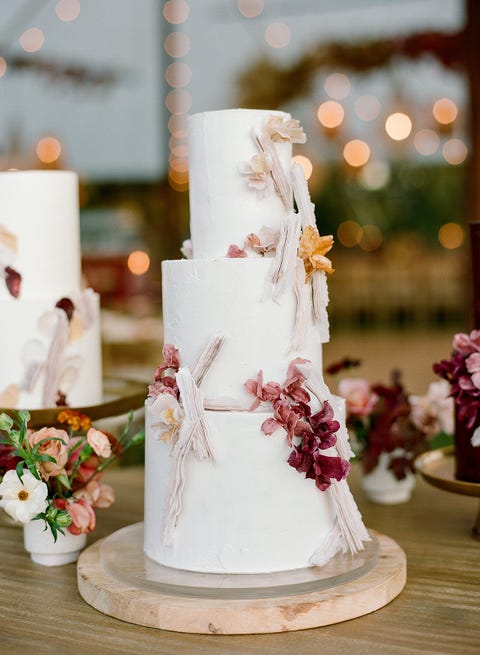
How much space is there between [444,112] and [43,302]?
5.65 metres

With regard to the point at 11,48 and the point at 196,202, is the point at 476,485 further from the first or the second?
the point at 11,48

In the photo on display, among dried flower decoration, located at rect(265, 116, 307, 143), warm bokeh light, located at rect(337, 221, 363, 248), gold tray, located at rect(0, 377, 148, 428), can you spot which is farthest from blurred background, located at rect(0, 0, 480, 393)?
dried flower decoration, located at rect(265, 116, 307, 143)

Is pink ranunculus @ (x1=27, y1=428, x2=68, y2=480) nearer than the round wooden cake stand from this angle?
No

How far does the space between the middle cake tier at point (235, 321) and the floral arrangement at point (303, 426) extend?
31 millimetres

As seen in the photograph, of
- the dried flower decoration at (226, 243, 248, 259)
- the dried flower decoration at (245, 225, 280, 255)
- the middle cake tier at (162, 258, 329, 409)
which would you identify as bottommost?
the middle cake tier at (162, 258, 329, 409)

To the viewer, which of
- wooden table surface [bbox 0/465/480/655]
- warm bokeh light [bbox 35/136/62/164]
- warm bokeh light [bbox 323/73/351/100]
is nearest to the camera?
wooden table surface [bbox 0/465/480/655]

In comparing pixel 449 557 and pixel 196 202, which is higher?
pixel 196 202

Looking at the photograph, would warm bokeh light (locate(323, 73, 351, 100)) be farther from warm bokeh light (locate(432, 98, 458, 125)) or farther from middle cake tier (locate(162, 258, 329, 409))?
middle cake tier (locate(162, 258, 329, 409))

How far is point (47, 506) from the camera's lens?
1349 mm

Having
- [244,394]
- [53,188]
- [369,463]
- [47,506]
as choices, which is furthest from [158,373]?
[369,463]

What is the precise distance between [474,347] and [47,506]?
0.66 metres

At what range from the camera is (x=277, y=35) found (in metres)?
6.86

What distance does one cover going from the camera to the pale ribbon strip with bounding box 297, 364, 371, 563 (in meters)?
1.30

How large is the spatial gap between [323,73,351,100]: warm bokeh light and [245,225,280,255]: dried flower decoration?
613cm
